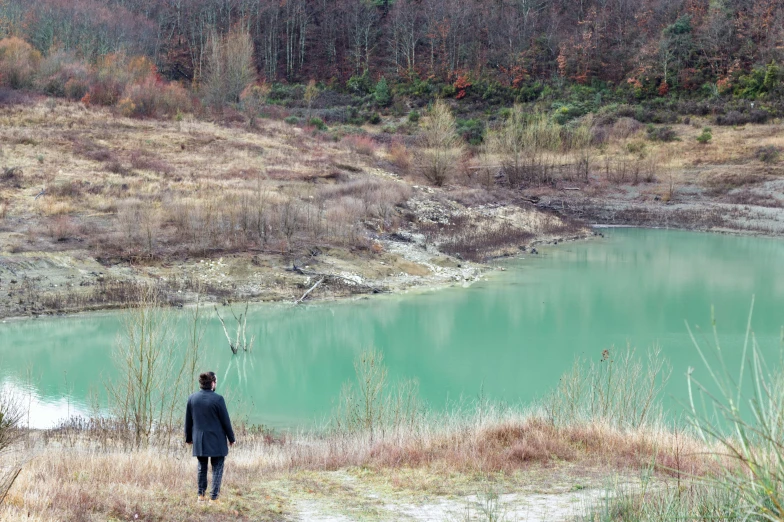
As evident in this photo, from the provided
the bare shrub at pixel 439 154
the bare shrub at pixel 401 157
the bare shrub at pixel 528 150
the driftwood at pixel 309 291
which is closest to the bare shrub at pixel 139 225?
the driftwood at pixel 309 291

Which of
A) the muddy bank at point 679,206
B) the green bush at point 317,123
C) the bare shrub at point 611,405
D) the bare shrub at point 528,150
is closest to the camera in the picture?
the bare shrub at point 611,405

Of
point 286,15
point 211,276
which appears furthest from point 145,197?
point 286,15

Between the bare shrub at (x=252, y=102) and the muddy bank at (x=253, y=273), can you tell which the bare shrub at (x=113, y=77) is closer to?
the bare shrub at (x=252, y=102)

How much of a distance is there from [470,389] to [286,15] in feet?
253

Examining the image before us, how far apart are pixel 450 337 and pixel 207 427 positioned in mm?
13683

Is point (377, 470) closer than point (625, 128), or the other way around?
point (377, 470)

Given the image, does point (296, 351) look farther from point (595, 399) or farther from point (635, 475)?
point (635, 475)

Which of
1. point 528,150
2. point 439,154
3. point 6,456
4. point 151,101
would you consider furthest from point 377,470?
point 151,101

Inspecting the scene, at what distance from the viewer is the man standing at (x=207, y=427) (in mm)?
6516

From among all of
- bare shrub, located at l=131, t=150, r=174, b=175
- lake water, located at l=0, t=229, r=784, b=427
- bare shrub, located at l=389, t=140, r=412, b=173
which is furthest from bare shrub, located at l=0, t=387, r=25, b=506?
bare shrub, located at l=389, t=140, r=412, b=173

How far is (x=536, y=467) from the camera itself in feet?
28.2

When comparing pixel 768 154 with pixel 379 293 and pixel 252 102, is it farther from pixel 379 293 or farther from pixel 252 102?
pixel 252 102

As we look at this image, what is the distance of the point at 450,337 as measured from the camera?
19828 mm

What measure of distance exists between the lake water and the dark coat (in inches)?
282
